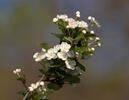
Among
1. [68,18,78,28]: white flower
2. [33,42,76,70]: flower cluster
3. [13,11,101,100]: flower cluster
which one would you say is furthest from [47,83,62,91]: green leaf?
[68,18,78,28]: white flower

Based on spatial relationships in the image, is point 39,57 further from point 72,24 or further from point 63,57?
point 72,24

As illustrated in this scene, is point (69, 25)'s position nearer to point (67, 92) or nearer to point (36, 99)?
point (36, 99)

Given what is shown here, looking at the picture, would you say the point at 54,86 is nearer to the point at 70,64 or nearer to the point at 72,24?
the point at 70,64

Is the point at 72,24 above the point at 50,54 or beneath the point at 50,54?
above

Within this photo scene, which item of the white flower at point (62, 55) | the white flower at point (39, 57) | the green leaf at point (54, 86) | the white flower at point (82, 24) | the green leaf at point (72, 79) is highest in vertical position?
the white flower at point (82, 24)

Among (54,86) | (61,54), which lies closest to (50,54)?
(61,54)

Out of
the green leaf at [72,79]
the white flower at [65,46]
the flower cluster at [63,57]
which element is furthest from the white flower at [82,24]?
the green leaf at [72,79]

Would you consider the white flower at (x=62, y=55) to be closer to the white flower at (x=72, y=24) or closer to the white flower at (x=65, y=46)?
the white flower at (x=65, y=46)

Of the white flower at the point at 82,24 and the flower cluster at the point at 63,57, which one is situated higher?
the white flower at the point at 82,24

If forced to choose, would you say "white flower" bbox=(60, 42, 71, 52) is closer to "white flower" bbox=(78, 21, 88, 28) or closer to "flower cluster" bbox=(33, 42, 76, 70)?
"flower cluster" bbox=(33, 42, 76, 70)

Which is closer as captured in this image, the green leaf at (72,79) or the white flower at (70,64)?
the white flower at (70,64)

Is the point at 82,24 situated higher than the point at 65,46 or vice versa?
the point at 82,24
